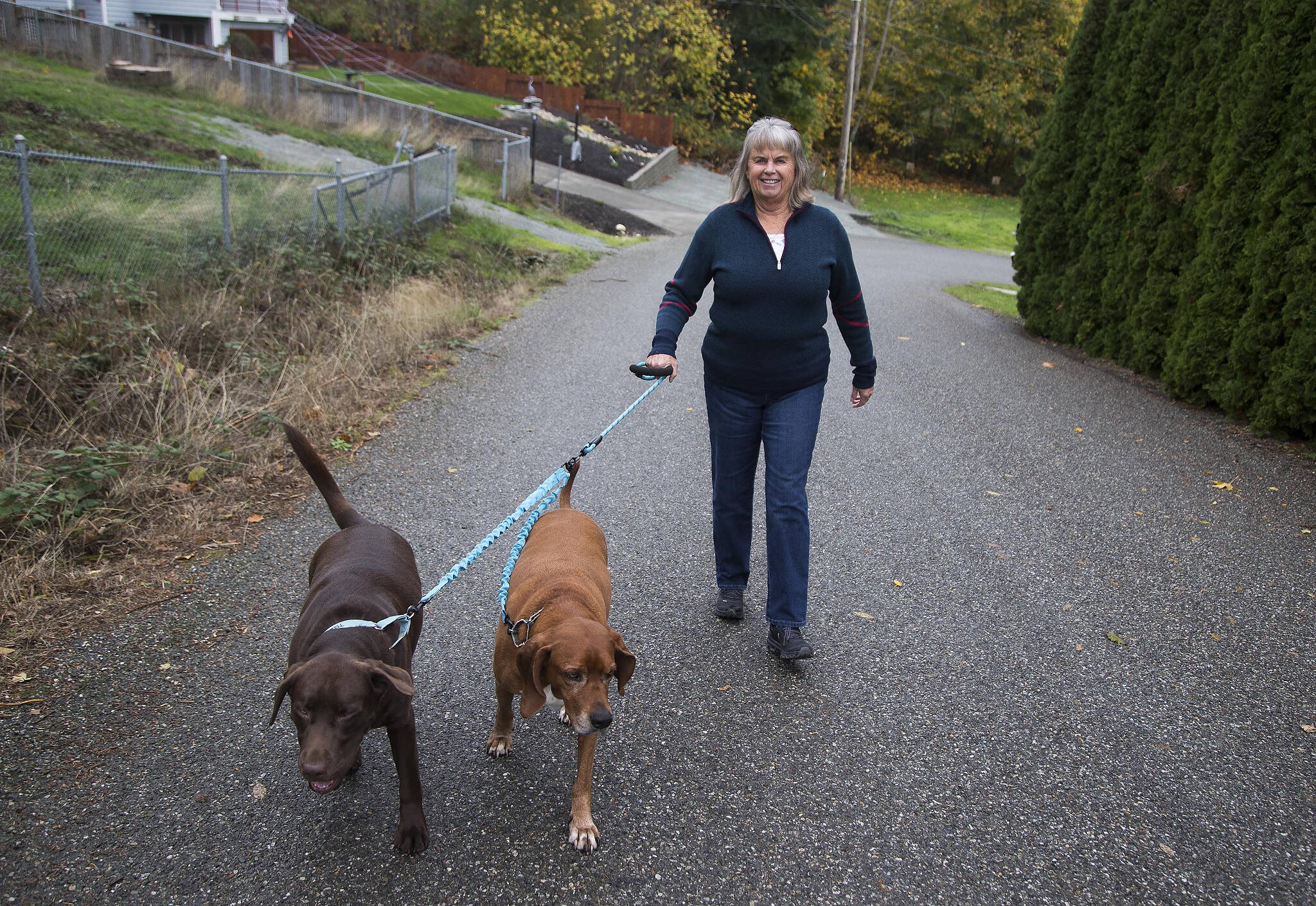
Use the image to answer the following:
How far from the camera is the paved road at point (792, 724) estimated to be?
2701mm

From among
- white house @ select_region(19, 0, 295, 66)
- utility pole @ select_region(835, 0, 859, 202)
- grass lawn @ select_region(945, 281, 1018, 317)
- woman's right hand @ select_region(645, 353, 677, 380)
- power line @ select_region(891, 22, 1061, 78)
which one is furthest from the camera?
power line @ select_region(891, 22, 1061, 78)

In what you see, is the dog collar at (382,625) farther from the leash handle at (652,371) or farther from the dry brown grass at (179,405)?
the dry brown grass at (179,405)

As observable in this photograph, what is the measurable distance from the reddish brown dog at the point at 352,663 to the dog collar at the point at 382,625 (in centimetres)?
1

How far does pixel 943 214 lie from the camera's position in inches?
1526

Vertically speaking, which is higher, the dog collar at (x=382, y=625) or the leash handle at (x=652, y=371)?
the leash handle at (x=652, y=371)

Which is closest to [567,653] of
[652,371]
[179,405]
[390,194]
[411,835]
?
[411,835]

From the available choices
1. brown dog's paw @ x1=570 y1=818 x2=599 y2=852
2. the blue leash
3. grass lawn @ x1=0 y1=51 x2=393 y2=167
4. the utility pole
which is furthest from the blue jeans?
the utility pole

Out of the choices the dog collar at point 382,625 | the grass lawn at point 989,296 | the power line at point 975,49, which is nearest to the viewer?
the dog collar at point 382,625

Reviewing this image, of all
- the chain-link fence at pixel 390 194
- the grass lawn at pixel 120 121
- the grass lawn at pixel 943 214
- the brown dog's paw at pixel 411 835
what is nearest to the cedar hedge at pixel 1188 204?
the brown dog's paw at pixel 411 835

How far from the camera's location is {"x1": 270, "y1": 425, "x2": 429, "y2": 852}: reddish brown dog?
228 cm

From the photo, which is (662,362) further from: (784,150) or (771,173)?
(784,150)

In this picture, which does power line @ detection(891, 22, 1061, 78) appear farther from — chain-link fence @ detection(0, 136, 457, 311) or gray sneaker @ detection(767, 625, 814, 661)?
gray sneaker @ detection(767, 625, 814, 661)

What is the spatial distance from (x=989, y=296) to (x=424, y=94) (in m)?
29.1

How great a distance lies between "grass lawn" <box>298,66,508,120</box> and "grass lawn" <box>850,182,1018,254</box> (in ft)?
51.4
